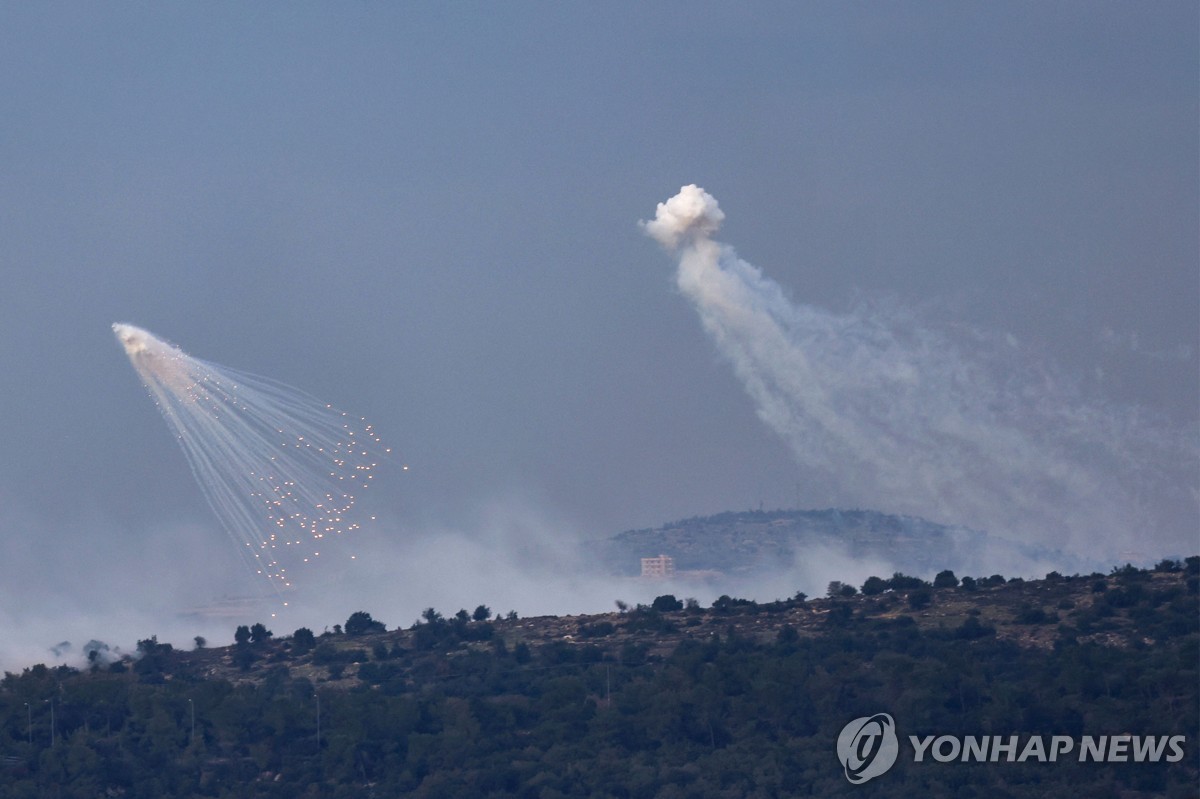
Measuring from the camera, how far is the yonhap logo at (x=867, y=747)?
232ft

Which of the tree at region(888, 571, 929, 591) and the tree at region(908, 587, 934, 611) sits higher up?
the tree at region(888, 571, 929, 591)

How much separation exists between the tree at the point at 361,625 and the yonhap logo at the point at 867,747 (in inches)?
1612

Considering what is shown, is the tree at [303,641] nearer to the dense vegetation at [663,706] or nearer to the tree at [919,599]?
the dense vegetation at [663,706]

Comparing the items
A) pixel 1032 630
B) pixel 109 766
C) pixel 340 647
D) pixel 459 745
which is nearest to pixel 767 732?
pixel 459 745

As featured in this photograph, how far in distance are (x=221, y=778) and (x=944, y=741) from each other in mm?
28248

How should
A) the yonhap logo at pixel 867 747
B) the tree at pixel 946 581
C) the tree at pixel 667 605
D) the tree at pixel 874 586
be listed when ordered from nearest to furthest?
1. the yonhap logo at pixel 867 747
2. the tree at pixel 946 581
3. the tree at pixel 874 586
4. the tree at pixel 667 605

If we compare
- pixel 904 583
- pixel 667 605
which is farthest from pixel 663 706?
pixel 667 605

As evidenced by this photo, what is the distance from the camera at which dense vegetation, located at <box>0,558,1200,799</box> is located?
72312 millimetres

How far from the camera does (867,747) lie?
7319 cm

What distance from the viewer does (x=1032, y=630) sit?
89.8 meters

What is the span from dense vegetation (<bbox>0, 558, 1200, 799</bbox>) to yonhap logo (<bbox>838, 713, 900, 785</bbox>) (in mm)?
469

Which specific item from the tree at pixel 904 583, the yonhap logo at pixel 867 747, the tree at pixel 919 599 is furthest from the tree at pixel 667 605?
the yonhap logo at pixel 867 747

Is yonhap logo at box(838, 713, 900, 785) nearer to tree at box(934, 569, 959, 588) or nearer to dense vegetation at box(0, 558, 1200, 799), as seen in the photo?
dense vegetation at box(0, 558, 1200, 799)

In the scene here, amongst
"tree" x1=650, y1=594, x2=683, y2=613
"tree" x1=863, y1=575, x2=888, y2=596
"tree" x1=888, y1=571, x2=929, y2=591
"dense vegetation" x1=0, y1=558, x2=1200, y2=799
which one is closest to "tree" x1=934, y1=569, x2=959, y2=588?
"tree" x1=888, y1=571, x2=929, y2=591
